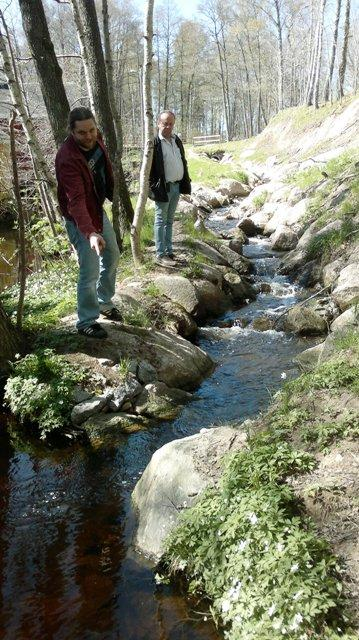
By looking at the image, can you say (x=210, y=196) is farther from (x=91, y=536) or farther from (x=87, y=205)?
(x=91, y=536)

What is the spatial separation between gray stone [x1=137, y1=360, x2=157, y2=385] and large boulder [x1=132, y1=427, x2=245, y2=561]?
1.55 metres

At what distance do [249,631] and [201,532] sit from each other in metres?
0.54

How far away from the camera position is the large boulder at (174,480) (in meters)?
2.85

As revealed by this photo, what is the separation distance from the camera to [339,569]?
2107mm

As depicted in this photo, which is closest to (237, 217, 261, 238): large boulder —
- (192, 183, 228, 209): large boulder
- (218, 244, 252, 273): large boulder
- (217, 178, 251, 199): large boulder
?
(218, 244, 252, 273): large boulder

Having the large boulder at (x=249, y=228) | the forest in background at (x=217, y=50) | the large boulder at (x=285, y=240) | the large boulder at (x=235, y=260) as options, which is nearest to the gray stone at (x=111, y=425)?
the large boulder at (x=235, y=260)

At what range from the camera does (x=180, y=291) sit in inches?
260

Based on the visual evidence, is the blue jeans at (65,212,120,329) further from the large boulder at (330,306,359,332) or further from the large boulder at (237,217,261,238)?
the large boulder at (237,217,261,238)

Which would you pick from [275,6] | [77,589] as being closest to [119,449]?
[77,589]

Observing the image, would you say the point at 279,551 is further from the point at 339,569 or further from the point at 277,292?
the point at 277,292

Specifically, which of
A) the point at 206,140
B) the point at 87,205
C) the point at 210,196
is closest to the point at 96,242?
the point at 87,205

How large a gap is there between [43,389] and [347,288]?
405cm

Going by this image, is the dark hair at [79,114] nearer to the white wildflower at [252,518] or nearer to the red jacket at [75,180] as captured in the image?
the red jacket at [75,180]

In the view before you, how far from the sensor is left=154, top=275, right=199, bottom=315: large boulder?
21.4 ft
